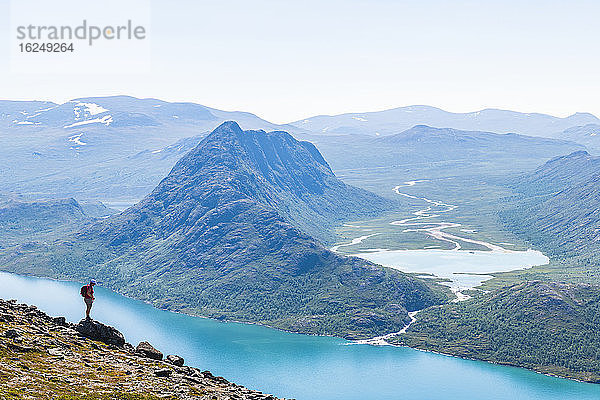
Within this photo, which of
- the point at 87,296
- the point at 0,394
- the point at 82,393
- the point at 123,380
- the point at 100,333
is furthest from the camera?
the point at 100,333

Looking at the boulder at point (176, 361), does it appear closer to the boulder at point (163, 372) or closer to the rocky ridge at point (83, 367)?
the rocky ridge at point (83, 367)

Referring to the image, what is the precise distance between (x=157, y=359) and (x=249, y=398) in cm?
1760

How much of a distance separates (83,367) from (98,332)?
12.5 m

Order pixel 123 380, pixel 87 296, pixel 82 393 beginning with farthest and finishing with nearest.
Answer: pixel 87 296, pixel 123 380, pixel 82 393

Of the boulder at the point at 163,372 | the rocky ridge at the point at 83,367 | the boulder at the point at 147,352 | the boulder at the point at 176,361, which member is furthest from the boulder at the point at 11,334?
the boulder at the point at 176,361

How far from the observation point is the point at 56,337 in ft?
291

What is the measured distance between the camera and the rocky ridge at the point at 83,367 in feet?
243

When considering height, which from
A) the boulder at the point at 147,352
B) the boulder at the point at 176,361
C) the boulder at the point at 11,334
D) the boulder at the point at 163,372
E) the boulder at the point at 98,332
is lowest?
the boulder at the point at 176,361

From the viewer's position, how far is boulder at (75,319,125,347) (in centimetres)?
9231

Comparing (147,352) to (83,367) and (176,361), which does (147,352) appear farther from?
(83,367)

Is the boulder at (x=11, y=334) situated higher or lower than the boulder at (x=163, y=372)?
higher

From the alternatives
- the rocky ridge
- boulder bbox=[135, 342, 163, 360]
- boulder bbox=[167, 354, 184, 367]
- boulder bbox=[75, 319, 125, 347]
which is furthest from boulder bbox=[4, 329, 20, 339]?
boulder bbox=[167, 354, 184, 367]

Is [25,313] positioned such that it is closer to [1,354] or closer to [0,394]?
[1,354]

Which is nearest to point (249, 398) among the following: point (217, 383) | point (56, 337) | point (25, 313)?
point (217, 383)
